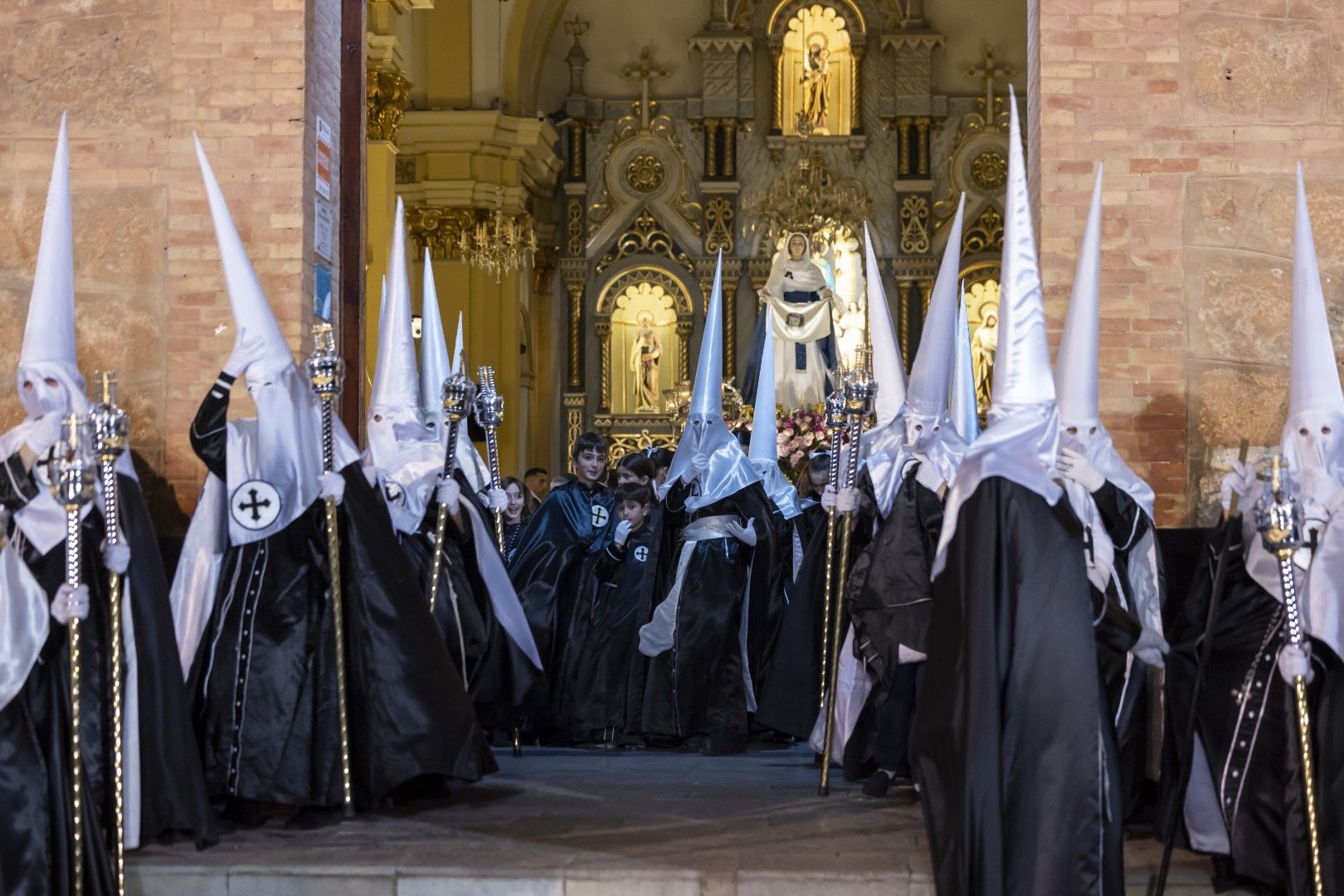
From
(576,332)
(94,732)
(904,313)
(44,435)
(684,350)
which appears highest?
(904,313)

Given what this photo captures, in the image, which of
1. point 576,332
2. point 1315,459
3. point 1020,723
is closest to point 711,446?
point 1315,459

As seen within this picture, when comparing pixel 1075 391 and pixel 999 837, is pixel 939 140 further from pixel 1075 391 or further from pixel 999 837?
pixel 999 837

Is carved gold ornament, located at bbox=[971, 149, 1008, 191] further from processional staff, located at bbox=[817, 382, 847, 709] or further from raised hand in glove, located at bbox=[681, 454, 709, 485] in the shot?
processional staff, located at bbox=[817, 382, 847, 709]

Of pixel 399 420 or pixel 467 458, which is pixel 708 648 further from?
pixel 399 420

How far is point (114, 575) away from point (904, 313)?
14637 mm

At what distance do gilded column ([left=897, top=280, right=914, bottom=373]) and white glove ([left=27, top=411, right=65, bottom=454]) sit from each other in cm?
1426

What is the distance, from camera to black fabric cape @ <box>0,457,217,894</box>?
579cm

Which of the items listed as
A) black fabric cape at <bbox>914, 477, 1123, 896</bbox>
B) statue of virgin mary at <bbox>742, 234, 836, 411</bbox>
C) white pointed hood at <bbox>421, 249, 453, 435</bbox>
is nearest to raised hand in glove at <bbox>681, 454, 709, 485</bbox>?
white pointed hood at <bbox>421, 249, 453, 435</bbox>

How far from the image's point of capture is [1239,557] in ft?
20.7

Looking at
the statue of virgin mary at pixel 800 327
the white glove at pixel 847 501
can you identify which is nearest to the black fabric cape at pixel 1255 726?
the white glove at pixel 847 501

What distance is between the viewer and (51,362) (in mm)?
6289

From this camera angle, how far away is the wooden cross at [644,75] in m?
20.2

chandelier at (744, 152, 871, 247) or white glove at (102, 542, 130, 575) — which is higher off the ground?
chandelier at (744, 152, 871, 247)

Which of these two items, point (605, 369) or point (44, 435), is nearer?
point (44, 435)
